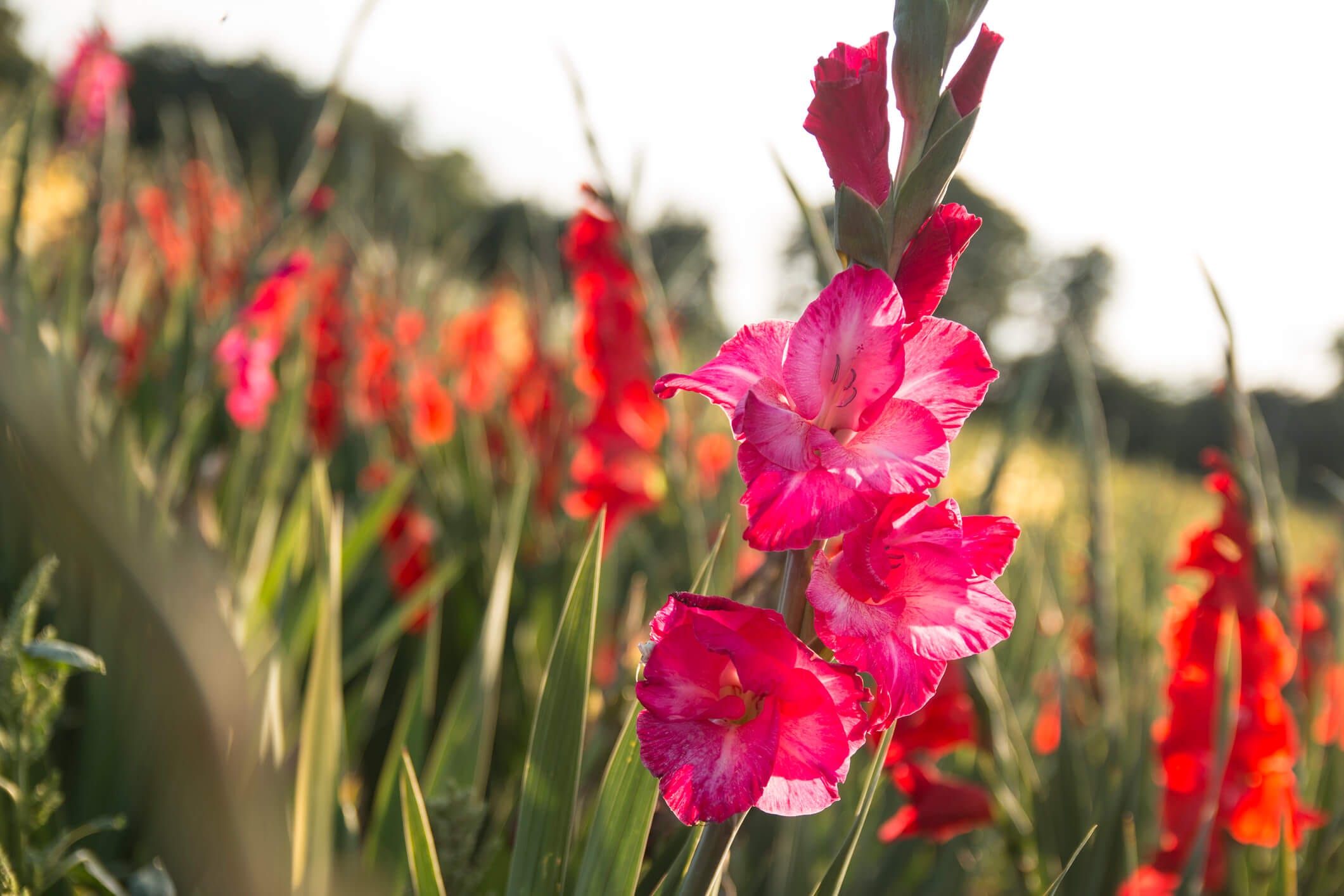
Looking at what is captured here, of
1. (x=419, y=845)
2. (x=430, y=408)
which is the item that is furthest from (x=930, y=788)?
(x=430, y=408)

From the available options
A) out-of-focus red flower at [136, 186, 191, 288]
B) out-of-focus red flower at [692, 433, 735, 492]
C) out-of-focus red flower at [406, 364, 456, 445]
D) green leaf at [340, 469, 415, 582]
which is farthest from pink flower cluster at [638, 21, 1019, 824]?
out-of-focus red flower at [136, 186, 191, 288]

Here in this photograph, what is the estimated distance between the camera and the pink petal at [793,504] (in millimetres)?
286

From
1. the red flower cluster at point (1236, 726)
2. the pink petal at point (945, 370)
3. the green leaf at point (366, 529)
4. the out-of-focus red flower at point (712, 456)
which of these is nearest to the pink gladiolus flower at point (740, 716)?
the pink petal at point (945, 370)

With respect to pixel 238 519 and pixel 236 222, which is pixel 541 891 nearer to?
pixel 238 519

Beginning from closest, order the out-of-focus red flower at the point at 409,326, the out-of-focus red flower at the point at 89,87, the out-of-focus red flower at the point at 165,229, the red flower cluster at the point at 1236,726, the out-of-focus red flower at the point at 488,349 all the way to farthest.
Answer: the red flower cluster at the point at 1236,726
the out-of-focus red flower at the point at 89,87
the out-of-focus red flower at the point at 409,326
the out-of-focus red flower at the point at 488,349
the out-of-focus red flower at the point at 165,229

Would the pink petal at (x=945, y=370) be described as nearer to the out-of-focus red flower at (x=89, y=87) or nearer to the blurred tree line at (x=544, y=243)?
the blurred tree line at (x=544, y=243)

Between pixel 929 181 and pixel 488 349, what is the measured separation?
2161mm

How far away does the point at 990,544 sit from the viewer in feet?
1.11

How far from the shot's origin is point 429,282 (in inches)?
87.7

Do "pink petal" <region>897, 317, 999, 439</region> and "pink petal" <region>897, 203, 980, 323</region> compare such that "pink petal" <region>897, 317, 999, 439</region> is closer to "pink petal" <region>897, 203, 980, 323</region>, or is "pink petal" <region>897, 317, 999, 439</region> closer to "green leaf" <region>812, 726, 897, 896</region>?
"pink petal" <region>897, 203, 980, 323</region>

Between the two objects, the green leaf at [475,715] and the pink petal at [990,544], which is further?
the green leaf at [475,715]

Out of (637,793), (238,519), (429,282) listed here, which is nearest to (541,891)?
(637,793)

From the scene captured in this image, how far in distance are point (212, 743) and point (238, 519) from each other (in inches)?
44.8

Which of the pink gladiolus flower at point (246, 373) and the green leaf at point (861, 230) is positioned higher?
the green leaf at point (861, 230)
